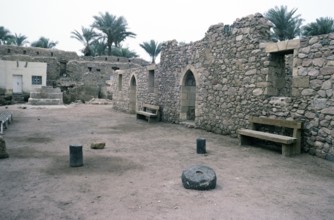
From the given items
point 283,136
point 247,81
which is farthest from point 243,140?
point 247,81

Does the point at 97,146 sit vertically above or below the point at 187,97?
below

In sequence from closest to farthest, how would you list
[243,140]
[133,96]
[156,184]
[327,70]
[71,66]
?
[156,184], [327,70], [243,140], [133,96], [71,66]

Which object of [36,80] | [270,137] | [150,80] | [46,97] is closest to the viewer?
[270,137]

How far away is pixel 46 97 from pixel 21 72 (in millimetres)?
5063

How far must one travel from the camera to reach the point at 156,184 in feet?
12.9

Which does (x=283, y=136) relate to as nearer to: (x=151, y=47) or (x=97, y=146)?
(x=97, y=146)

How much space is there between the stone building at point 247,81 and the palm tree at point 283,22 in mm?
11032

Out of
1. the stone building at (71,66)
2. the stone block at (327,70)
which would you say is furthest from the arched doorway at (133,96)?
the stone block at (327,70)

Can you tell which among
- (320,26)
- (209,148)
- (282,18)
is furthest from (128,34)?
(209,148)

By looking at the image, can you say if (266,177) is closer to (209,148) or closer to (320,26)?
(209,148)

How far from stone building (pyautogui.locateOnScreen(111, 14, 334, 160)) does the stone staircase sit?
10.1 metres

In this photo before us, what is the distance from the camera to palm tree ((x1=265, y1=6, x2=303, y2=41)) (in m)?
19.2

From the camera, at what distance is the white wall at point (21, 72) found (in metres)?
22.6

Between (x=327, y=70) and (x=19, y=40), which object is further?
(x=19, y=40)
